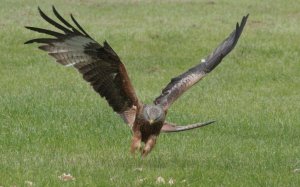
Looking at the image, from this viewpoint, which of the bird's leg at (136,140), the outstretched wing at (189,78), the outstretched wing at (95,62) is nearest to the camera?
the outstretched wing at (95,62)

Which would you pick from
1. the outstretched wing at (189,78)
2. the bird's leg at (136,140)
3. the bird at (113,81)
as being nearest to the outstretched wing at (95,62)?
the bird at (113,81)

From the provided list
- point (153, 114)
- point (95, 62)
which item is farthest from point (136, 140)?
point (95, 62)

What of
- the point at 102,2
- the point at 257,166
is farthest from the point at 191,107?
the point at 102,2

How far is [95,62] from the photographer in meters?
9.65

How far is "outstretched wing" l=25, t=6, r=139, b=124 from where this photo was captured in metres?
9.40

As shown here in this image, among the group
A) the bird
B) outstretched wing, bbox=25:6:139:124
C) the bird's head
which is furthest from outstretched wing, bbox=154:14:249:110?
outstretched wing, bbox=25:6:139:124

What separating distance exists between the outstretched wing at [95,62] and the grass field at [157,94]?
877 mm

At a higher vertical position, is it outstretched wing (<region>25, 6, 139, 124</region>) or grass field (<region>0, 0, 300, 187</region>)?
outstretched wing (<region>25, 6, 139, 124</region>)

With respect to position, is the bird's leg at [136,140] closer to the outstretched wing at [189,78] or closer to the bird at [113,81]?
the bird at [113,81]

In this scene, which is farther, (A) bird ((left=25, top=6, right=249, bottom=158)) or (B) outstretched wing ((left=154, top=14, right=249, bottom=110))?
(B) outstretched wing ((left=154, top=14, right=249, bottom=110))

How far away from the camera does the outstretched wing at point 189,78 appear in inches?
396

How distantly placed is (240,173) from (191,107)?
604cm

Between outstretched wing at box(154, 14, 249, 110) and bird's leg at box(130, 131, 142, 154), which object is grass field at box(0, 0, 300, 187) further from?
outstretched wing at box(154, 14, 249, 110)

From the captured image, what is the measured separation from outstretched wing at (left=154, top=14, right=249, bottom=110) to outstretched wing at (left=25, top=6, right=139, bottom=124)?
435 millimetres
